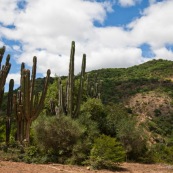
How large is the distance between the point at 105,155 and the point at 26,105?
5.79m

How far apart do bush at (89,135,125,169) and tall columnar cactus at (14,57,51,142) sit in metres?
4.97

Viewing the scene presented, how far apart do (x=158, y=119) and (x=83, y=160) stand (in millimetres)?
34804

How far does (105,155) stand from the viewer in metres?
15.8

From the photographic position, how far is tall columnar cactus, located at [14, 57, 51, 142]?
18.9m

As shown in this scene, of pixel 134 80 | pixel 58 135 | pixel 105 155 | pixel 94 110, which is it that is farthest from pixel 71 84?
pixel 134 80

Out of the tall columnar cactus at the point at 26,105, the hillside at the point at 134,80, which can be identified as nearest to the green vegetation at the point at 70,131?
the tall columnar cactus at the point at 26,105

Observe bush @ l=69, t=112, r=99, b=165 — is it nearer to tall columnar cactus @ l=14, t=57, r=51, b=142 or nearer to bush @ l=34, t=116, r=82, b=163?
bush @ l=34, t=116, r=82, b=163

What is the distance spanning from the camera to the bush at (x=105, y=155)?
50.8 ft

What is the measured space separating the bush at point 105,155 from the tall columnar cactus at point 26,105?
4.97 m

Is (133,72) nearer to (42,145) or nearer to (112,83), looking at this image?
(112,83)

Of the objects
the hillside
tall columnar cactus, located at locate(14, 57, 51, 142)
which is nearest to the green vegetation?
tall columnar cactus, located at locate(14, 57, 51, 142)

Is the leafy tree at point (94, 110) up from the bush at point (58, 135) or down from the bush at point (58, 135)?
up

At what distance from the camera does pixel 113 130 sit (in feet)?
74.3

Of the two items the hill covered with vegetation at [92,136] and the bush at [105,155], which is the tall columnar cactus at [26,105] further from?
the bush at [105,155]
